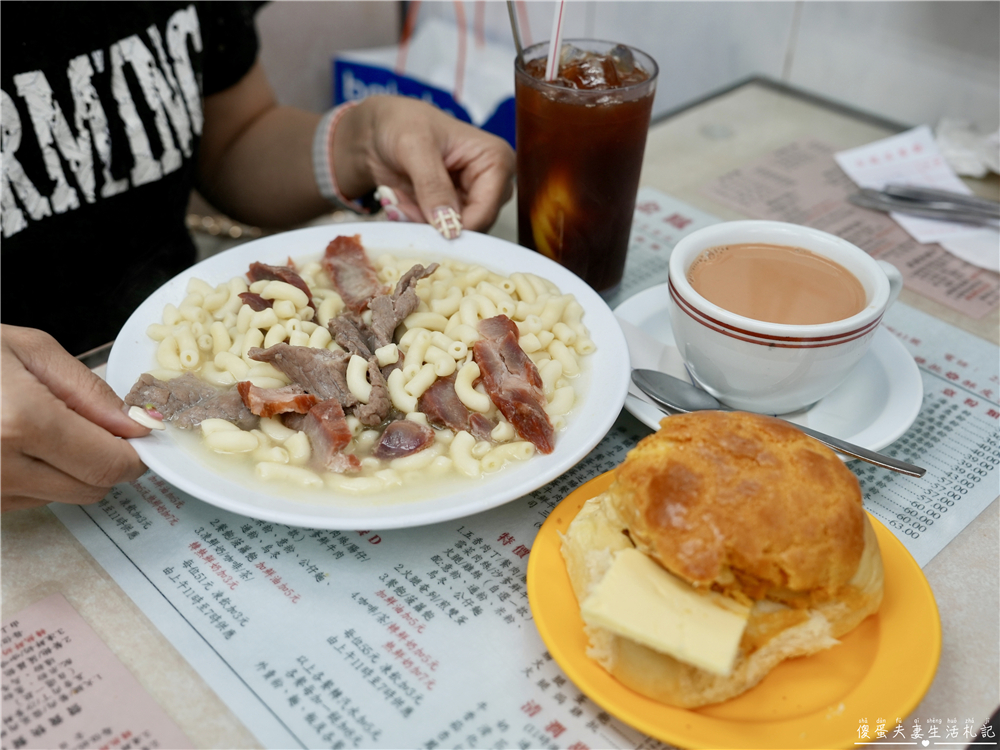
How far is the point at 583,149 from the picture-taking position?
128 cm

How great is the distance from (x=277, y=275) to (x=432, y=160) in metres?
0.42

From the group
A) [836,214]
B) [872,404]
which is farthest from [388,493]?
[836,214]

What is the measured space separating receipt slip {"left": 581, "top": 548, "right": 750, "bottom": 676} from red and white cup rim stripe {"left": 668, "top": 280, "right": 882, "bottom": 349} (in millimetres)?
386

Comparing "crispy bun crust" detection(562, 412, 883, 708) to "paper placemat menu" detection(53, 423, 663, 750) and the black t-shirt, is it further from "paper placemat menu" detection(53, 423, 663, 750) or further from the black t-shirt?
the black t-shirt

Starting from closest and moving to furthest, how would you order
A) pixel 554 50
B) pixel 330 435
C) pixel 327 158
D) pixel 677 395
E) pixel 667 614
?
pixel 667 614 < pixel 330 435 < pixel 677 395 < pixel 554 50 < pixel 327 158

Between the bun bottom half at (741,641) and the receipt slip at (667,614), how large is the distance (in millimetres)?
34

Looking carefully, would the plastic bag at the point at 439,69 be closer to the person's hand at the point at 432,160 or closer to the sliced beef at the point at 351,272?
the person's hand at the point at 432,160

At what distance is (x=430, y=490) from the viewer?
919 millimetres

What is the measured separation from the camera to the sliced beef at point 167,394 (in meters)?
0.98

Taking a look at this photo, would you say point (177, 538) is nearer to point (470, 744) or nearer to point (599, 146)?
point (470, 744)

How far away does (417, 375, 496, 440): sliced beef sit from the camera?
1.03 meters

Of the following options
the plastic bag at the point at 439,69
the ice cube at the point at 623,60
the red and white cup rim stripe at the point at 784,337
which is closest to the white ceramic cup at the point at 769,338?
the red and white cup rim stripe at the point at 784,337

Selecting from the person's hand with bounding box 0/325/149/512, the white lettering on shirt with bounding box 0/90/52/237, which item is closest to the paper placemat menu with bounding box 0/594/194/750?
the person's hand with bounding box 0/325/149/512

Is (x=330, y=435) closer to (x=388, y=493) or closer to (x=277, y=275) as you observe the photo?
(x=388, y=493)
